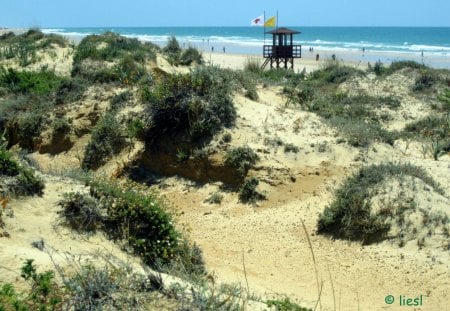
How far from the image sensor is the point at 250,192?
9820 mm

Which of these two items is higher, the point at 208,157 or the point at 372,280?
the point at 208,157

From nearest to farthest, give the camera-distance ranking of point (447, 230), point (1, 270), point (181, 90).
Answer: point (1, 270) < point (447, 230) < point (181, 90)

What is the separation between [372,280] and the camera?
23.5 feet

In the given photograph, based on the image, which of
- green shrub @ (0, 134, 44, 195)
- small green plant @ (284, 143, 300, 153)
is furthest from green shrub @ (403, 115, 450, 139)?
green shrub @ (0, 134, 44, 195)

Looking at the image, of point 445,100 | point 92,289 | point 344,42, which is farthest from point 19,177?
point 344,42

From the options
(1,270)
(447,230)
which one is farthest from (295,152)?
(1,270)

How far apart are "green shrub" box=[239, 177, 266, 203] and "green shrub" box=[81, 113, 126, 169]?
329cm

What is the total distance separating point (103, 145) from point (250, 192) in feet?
12.5

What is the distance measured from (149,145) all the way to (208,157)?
150 centimetres

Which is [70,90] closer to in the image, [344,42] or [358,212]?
[358,212]

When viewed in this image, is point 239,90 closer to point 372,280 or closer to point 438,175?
point 438,175

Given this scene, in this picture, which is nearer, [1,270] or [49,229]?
[1,270]

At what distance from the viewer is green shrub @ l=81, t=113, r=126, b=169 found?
11.7 metres

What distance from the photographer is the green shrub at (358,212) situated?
8117 millimetres
